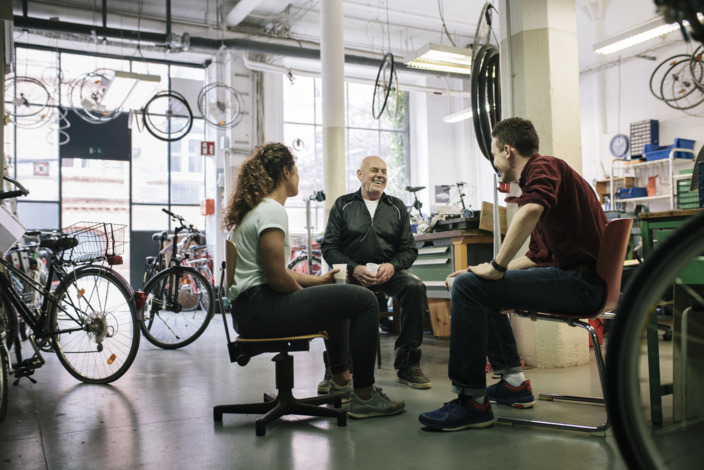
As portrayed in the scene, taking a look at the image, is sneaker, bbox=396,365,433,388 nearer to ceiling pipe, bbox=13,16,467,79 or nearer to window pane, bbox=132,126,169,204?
ceiling pipe, bbox=13,16,467,79

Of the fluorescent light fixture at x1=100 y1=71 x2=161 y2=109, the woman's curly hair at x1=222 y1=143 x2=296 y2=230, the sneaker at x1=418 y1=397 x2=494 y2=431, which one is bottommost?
the sneaker at x1=418 y1=397 x2=494 y2=431

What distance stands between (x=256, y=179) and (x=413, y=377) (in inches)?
54.5

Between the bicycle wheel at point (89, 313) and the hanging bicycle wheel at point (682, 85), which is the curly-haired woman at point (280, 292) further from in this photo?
the hanging bicycle wheel at point (682, 85)

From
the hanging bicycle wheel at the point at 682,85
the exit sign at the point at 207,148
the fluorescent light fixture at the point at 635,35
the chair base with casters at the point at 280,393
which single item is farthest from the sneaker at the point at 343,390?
the exit sign at the point at 207,148

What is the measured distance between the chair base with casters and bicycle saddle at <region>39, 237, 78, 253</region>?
145 cm

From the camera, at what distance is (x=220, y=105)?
30.0ft

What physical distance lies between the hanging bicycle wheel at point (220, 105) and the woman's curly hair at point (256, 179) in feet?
22.8

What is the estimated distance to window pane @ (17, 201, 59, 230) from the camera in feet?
32.7

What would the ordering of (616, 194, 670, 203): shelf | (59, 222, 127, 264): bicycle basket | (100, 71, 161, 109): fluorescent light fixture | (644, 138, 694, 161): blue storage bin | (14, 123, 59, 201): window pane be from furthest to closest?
(14, 123, 59, 201): window pane < (616, 194, 670, 203): shelf < (644, 138, 694, 161): blue storage bin < (100, 71, 161, 109): fluorescent light fixture < (59, 222, 127, 264): bicycle basket

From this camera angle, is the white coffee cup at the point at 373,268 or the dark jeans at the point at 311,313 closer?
the dark jeans at the point at 311,313

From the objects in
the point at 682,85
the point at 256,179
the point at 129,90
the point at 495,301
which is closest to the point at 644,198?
the point at 682,85

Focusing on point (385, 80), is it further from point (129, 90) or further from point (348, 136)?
point (348, 136)

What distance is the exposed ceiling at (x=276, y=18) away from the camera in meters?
9.16

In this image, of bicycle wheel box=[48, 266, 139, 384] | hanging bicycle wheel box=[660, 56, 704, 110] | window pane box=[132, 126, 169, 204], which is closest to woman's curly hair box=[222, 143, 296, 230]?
bicycle wheel box=[48, 266, 139, 384]
